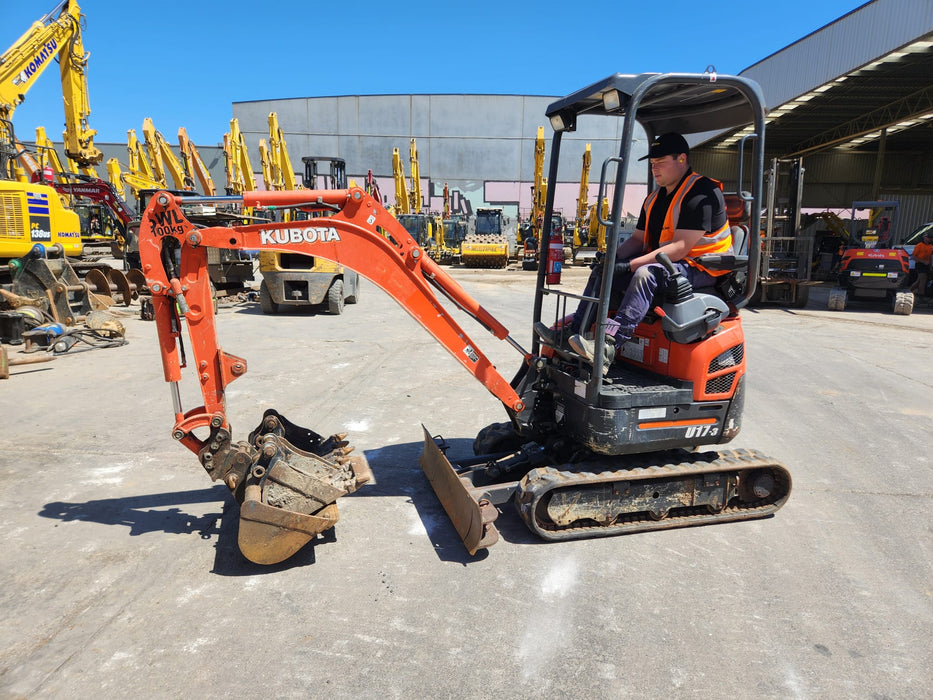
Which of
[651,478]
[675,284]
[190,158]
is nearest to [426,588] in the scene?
[651,478]

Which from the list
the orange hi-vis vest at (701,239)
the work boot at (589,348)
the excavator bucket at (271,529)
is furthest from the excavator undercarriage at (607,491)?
the orange hi-vis vest at (701,239)

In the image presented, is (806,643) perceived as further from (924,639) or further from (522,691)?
(522,691)

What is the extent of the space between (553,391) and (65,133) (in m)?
18.4

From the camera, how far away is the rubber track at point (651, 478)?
363cm

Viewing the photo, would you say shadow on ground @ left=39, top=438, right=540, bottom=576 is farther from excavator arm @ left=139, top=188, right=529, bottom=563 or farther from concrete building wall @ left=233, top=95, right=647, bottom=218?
concrete building wall @ left=233, top=95, right=647, bottom=218

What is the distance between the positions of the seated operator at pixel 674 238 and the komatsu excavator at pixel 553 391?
111 millimetres

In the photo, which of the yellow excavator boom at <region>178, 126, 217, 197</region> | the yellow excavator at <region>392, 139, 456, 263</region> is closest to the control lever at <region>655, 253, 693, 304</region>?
the yellow excavator at <region>392, 139, 456, 263</region>

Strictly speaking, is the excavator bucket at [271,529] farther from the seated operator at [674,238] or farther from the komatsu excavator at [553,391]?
the seated operator at [674,238]

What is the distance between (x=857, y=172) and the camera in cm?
3591

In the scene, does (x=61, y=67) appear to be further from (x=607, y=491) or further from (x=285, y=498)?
(x=607, y=491)

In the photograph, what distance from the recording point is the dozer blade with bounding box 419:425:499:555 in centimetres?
343

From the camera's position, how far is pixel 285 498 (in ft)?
11.1

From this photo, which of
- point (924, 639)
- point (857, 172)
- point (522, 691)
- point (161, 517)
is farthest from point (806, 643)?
point (857, 172)

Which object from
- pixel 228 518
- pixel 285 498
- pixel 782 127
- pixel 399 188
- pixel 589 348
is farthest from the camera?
pixel 399 188
